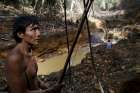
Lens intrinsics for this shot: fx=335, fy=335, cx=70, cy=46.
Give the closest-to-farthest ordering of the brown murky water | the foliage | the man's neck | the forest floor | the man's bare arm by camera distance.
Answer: the man's bare arm → the man's neck → the forest floor → the brown murky water → the foliage

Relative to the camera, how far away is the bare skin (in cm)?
252

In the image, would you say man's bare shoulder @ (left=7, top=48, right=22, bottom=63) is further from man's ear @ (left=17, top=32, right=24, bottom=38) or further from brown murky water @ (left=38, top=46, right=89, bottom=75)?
brown murky water @ (left=38, top=46, right=89, bottom=75)

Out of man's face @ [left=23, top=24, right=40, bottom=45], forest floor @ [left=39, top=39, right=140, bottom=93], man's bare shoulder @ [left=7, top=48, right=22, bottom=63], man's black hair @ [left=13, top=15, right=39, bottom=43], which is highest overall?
man's black hair @ [left=13, top=15, right=39, bottom=43]

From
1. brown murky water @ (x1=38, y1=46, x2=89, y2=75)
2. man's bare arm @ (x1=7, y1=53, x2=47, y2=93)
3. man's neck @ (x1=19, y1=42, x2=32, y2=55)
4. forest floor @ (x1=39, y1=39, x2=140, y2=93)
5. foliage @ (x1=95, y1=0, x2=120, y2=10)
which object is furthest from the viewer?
foliage @ (x1=95, y1=0, x2=120, y2=10)

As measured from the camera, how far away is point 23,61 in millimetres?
2637

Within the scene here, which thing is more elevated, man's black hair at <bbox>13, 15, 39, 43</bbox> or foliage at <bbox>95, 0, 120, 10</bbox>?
man's black hair at <bbox>13, 15, 39, 43</bbox>

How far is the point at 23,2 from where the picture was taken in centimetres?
2494

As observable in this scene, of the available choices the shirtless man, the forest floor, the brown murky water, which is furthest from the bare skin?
the brown murky water

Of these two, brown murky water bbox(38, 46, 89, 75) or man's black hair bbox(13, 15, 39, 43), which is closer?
man's black hair bbox(13, 15, 39, 43)

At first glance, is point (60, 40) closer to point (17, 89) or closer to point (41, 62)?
point (41, 62)

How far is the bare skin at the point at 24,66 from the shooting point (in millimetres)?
2518

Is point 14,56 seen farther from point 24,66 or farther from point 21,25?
point 21,25

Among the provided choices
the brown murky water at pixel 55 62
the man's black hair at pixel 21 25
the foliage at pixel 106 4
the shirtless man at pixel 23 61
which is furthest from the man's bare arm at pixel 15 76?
the foliage at pixel 106 4

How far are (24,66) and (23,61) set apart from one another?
0.13 ft
